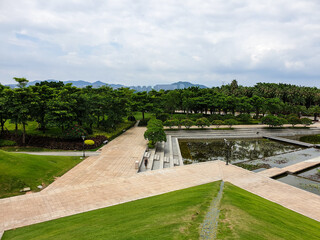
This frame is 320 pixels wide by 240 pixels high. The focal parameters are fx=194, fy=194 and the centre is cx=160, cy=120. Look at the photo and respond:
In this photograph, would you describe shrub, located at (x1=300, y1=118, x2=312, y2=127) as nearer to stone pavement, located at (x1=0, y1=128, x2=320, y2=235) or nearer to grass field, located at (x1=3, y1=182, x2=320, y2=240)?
stone pavement, located at (x1=0, y1=128, x2=320, y2=235)

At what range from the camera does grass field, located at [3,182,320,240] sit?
651 centimetres

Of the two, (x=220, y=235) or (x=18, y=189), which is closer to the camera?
(x=220, y=235)

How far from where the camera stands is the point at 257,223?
736 cm

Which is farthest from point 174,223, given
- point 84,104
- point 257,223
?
point 84,104

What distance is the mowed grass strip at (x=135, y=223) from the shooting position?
6.52 m

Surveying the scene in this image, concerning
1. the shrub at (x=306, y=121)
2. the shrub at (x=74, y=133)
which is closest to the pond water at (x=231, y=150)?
the shrub at (x=74, y=133)

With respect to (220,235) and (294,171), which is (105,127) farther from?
(220,235)

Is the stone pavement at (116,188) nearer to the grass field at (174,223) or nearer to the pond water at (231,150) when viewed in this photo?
the grass field at (174,223)

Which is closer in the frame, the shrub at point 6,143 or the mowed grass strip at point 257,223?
the mowed grass strip at point 257,223

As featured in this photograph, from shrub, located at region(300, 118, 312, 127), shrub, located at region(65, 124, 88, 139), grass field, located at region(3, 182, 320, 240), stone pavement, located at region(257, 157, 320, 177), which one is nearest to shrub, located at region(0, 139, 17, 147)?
shrub, located at region(65, 124, 88, 139)

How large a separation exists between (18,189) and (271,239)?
45.5ft

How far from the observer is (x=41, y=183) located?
13297mm

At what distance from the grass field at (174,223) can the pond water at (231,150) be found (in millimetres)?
11137

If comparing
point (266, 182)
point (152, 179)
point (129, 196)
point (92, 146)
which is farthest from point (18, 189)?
point (266, 182)
